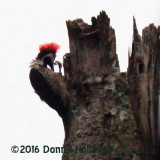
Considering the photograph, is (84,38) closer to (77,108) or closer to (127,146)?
(77,108)

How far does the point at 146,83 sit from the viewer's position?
192 inches

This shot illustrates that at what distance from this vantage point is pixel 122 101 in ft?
15.0

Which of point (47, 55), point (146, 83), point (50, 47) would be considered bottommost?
point (146, 83)

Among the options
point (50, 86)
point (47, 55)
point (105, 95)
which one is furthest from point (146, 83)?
point (47, 55)

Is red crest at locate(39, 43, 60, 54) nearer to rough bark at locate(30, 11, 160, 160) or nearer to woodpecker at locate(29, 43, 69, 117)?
woodpecker at locate(29, 43, 69, 117)

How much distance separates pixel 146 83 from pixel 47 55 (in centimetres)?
170

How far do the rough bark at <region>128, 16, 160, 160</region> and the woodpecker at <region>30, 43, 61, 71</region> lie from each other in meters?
1.40

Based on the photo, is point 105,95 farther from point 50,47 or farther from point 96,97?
point 50,47

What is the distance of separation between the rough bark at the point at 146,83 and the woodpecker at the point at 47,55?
1.40 meters

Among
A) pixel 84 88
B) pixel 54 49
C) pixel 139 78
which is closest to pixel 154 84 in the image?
pixel 139 78

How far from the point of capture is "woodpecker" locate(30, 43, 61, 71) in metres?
5.74

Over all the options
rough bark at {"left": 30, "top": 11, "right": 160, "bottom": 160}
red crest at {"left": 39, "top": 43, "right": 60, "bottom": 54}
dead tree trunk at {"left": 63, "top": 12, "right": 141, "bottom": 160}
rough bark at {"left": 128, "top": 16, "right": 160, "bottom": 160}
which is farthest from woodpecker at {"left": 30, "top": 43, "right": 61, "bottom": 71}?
rough bark at {"left": 128, "top": 16, "right": 160, "bottom": 160}

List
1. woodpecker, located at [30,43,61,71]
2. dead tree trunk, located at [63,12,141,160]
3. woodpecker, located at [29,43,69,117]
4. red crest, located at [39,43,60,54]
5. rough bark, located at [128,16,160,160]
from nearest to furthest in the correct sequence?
1. dead tree trunk, located at [63,12,141,160]
2. rough bark, located at [128,16,160,160]
3. woodpecker, located at [29,43,69,117]
4. woodpecker, located at [30,43,61,71]
5. red crest, located at [39,43,60,54]

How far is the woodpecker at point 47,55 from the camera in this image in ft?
→ 18.8
